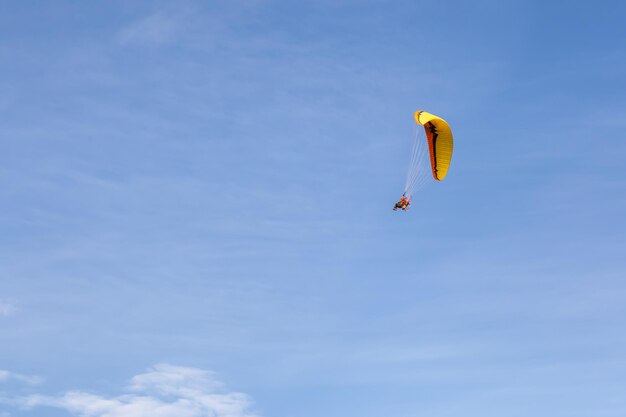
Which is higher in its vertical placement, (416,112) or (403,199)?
(416,112)

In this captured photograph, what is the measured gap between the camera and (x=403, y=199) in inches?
5645

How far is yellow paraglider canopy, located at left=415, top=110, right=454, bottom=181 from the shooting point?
140125 millimetres

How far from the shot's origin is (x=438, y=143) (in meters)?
142

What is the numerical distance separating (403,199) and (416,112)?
12166 millimetres

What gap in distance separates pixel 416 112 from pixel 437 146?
553cm

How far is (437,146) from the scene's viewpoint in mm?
142625

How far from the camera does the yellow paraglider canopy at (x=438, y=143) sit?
460 ft

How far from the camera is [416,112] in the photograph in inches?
5605

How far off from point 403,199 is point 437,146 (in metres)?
8.70
